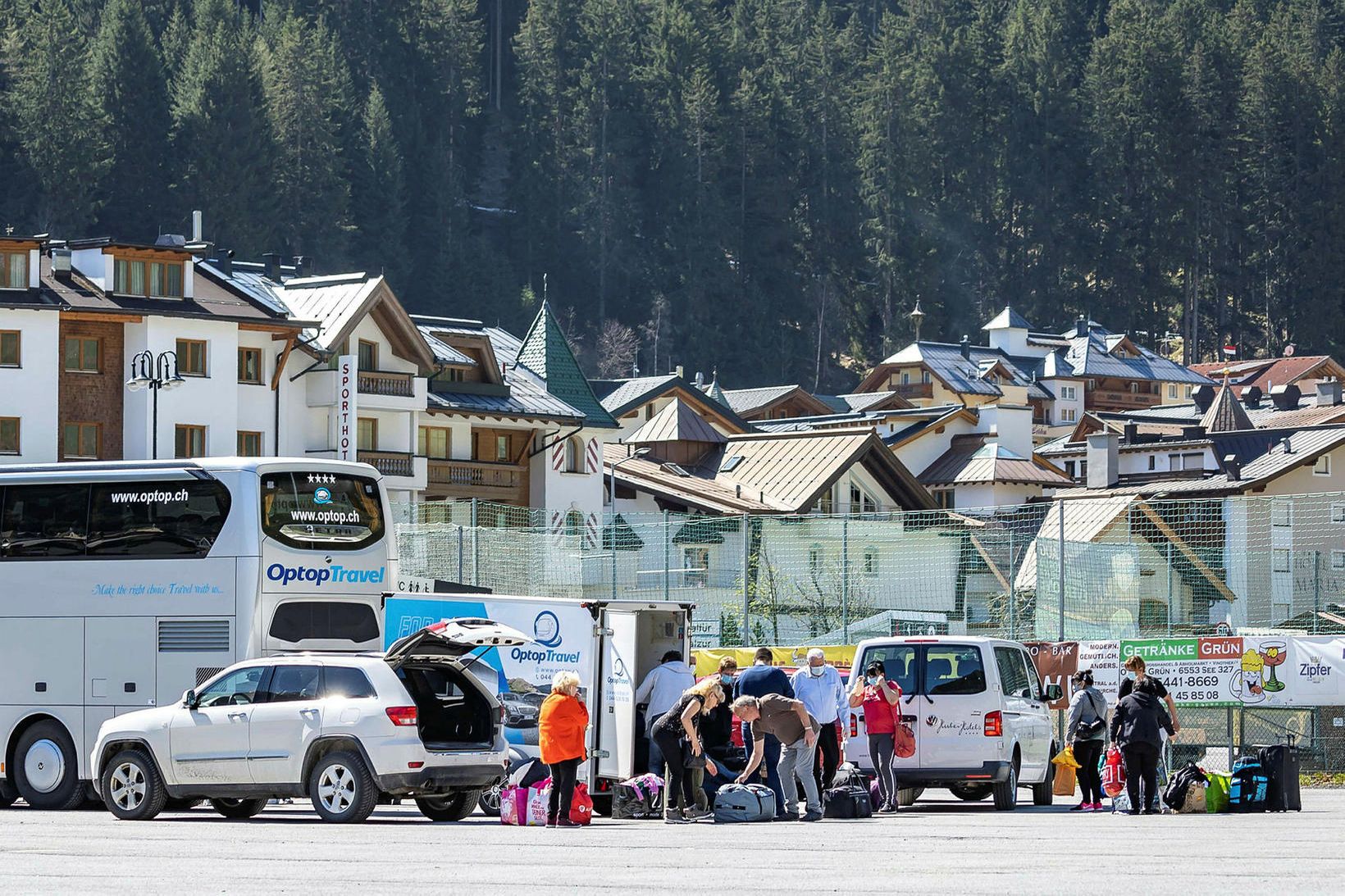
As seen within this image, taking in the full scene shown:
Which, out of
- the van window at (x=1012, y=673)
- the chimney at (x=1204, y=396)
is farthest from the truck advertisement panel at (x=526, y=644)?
the chimney at (x=1204, y=396)

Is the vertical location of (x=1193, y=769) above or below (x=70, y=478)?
below

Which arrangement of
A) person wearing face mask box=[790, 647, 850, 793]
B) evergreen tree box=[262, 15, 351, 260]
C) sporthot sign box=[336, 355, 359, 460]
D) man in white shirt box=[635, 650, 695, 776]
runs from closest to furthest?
man in white shirt box=[635, 650, 695, 776] < person wearing face mask box=[790, 647, 850, 793] < sporthot sign box=[336, 355, 359, 460] < evergreen tree box=[262, 15, 351, 260]

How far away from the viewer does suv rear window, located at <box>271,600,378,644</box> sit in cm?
2223

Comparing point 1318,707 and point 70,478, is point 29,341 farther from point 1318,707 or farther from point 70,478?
point 1318,707

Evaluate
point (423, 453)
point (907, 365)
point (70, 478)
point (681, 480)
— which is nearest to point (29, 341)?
point (423, 453)

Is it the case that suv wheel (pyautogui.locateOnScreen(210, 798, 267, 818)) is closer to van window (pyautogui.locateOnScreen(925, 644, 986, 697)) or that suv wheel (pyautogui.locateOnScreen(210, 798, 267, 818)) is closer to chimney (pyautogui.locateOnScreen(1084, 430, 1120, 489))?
van window (pyautogui.locateOnScreen(925, 644, 986, 697))

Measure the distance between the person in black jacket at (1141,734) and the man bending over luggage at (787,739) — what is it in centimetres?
296

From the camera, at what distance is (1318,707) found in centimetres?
2688

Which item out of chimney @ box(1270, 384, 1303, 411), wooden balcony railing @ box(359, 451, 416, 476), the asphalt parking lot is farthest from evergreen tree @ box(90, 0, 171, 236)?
the asphalt parking lot

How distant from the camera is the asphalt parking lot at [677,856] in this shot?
43.2 feet

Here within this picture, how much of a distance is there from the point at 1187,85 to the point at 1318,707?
120 metres

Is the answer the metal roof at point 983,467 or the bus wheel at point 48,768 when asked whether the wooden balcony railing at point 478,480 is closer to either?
the metal roof at point 983,467

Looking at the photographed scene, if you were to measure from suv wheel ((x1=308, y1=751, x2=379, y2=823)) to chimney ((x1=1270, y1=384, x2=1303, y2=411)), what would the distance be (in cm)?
9789

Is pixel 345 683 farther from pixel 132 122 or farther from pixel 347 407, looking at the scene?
pixel 132 122
